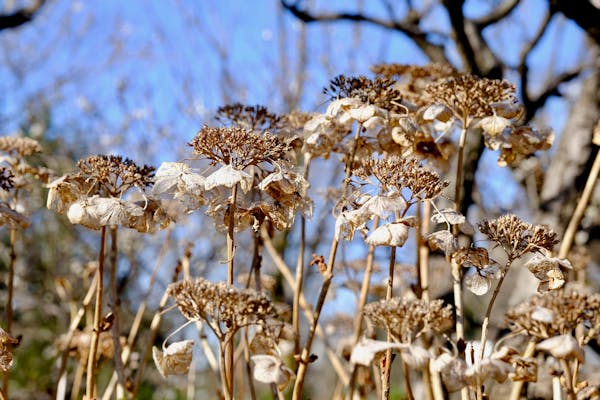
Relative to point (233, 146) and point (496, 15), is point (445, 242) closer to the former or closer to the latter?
point (233, 146)

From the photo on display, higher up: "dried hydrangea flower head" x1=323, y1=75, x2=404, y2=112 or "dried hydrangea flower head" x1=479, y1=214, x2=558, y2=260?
"dried hydrangea flower head" x1=323, y1=75, x2=404, y2=112

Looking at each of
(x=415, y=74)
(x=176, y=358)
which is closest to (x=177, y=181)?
(x=176, y=358)

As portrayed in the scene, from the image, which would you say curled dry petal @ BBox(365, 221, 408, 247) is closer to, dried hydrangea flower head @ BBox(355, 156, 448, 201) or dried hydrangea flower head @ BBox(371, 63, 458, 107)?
dried hydrangea flower head @ BBox(355, 156, 448, 201)

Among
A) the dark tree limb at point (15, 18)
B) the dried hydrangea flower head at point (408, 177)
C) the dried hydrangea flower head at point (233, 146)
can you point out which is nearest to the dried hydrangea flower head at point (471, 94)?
the dried hydrangea flower head at point (408, 177)

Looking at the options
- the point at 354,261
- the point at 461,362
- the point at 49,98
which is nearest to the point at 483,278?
the point at 461,362

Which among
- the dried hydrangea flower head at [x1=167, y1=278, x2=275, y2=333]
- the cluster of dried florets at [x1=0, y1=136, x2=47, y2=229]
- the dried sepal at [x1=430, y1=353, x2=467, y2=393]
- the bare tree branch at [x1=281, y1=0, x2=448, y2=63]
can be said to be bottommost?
the dried sepal at [x1=430, y1=353, x2=467, y2=393]

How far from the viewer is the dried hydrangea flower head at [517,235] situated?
751mm

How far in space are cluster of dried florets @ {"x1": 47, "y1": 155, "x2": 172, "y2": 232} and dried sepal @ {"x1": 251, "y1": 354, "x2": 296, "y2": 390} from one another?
0.24 m

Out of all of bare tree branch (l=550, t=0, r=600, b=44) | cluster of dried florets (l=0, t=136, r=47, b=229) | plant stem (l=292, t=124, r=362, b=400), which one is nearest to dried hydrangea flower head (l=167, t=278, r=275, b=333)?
plant stem (l=292, t=124, r=362, b=400)

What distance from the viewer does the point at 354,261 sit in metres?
1.56

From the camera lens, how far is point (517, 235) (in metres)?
0.75

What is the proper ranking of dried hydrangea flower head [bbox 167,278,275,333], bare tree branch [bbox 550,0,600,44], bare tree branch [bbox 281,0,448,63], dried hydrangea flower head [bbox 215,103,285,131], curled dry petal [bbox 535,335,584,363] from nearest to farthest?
curled dry petal [bbox 535,335,584,363]
dried hydrangea flower head [bbox 167,278,275,333]
dried hydrangea flower head [bbox 215,103,285,131]
bare tree branch [bbox 550,0,600,44]
bare tree branch [bbox 281,0,448,63]

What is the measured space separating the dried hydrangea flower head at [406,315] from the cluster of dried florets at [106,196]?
0.32 metres

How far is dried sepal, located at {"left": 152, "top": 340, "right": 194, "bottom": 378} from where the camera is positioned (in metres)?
0.72
